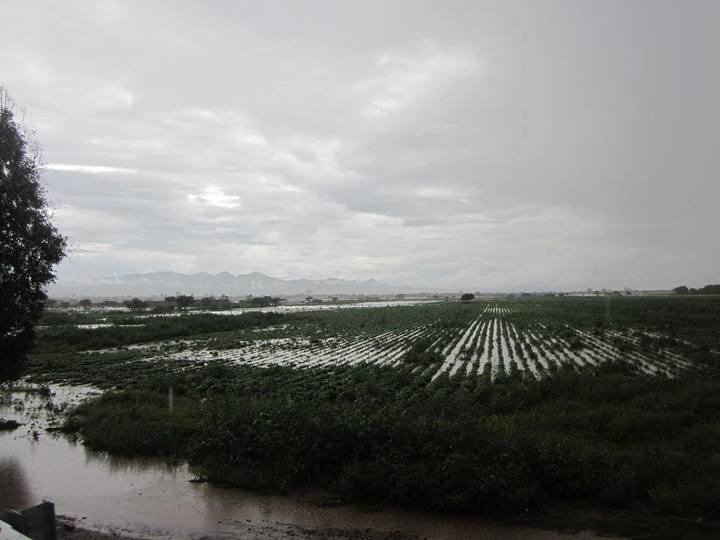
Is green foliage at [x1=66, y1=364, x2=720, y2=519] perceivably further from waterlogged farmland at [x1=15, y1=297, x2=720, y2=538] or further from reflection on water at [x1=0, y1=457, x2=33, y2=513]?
reflection on water at [x1=0, y1=457, x2=33, y2=513]

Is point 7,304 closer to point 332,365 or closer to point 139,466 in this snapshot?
point 139,466

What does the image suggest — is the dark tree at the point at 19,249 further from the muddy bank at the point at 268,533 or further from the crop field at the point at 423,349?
the crop field at the point at 423,349

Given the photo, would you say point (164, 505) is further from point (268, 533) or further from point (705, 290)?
point (705, 290)

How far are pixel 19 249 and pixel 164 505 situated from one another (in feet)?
24.5

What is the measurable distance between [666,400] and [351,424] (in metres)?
7.90

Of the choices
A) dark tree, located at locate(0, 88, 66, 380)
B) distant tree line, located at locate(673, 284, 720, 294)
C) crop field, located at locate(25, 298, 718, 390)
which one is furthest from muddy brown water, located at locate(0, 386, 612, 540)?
distant tree line, located at locate(673, 284, 720, 294)

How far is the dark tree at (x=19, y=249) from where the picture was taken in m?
11.0

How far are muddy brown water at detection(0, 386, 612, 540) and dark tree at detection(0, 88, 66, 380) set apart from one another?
279cm

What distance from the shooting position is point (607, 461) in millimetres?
7457

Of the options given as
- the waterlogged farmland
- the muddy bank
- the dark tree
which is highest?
the dark tree

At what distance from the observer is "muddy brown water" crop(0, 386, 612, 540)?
6379 millimetres

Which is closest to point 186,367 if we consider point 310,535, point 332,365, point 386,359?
→ point 332,365

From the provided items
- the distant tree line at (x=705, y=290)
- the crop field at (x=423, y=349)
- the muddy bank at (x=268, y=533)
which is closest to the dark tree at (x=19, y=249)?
the muddy bank at (x=268, y=533)

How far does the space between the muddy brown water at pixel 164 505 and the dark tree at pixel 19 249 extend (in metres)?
2.79
